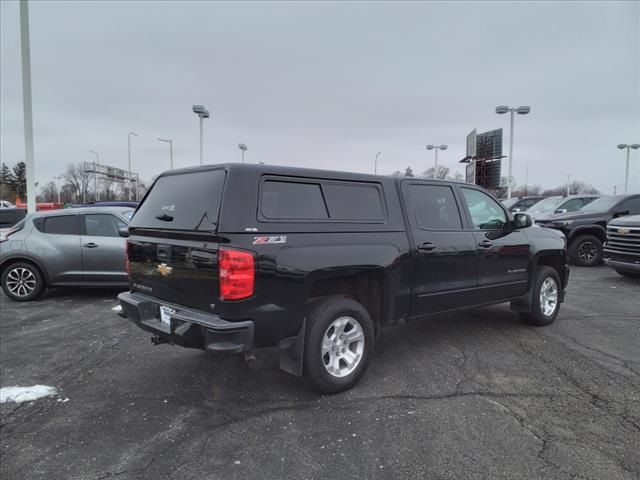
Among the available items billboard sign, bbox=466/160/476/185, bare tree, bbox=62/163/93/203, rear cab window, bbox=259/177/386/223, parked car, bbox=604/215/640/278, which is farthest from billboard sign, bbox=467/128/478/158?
bare tree, bbox=62/163/93/203

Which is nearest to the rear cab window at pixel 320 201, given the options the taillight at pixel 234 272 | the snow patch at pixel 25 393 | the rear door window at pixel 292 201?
the rear door window at pixel 292 201

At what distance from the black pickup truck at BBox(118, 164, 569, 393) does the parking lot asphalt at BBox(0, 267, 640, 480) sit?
1.64 ft

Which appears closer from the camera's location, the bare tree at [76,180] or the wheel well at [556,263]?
the wheel well at [556,263]

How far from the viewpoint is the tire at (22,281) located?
7.41 metres

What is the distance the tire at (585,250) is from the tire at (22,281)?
11884 millimetres

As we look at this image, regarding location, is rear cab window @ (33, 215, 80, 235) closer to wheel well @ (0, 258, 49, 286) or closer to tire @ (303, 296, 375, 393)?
wheel well @ (0, 258, 49, 286)

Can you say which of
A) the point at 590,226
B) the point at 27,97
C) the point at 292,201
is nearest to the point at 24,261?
the point at 292,201

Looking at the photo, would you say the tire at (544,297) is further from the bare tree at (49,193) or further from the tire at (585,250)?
the bare tree at (49,193)

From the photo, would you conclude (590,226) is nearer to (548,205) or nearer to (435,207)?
(548,205)

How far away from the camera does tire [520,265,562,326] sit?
5.60m

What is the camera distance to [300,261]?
11.3 ft

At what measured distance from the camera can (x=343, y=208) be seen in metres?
3.92

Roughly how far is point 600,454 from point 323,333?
204 cm

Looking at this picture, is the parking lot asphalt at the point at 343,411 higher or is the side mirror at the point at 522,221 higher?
the side mirror at the point at 522,221
